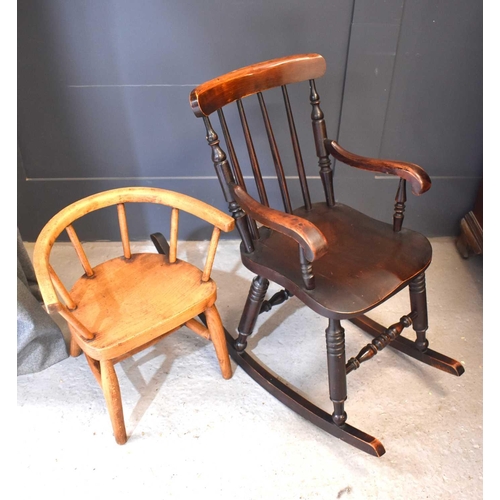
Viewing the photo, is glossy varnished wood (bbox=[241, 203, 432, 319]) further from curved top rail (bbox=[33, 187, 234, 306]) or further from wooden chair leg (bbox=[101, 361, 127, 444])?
wooden chair leg (bbox=[101, 361, 127, 444])

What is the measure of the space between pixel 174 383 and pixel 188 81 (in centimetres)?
110

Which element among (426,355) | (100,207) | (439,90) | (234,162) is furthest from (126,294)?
(439,90)

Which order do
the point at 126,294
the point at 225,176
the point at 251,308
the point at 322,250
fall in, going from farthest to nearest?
1. the point at 251,308
2. the point at 126,294
3. the point at 225,176
4. the point at 322,250

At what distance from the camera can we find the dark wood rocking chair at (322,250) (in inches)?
49.2

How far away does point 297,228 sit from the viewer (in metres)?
1.15

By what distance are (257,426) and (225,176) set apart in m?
0.77

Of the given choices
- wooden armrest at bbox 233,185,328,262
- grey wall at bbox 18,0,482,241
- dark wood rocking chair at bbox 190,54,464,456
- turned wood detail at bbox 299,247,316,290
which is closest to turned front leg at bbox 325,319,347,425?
dark wood rocking chair at bbox 190,54,464,456

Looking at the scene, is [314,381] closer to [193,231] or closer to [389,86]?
[193,231]

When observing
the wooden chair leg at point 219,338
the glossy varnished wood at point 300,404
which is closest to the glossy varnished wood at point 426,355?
the glossy varnished wood at point 300,404

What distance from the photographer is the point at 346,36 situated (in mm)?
1752

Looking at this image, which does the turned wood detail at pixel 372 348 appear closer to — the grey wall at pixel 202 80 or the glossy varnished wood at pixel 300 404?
the glossy varnished wood at pixel 300 404

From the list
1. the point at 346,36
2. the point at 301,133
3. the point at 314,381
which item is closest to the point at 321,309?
the point at 314,381

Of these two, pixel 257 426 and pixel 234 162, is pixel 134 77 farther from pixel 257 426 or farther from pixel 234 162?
pixel 257 426

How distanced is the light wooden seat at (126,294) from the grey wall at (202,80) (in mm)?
570
